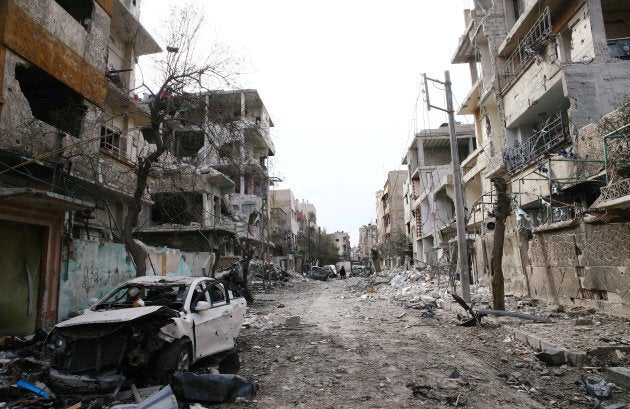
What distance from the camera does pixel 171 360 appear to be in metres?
5.52

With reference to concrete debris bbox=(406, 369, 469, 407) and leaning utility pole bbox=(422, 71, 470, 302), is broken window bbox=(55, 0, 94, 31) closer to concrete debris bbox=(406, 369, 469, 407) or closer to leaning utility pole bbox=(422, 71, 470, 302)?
leaning utility pole bbox=(422, 71, 470, 302)

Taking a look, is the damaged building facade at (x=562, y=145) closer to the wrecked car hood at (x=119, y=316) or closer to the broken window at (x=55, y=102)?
the wrecked car hood at (x=119, y=316)

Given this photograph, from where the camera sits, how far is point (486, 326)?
10430 millimetres

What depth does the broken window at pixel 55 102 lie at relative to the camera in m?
12.6

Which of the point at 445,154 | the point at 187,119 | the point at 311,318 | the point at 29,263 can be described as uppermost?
the point at 445,154

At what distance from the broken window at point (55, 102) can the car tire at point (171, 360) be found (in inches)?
398

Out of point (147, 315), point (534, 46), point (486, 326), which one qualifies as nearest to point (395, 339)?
point (486, 326)

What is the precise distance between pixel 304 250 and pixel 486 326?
212 ft

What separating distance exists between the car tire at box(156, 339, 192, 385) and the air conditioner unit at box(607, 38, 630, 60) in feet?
52.4

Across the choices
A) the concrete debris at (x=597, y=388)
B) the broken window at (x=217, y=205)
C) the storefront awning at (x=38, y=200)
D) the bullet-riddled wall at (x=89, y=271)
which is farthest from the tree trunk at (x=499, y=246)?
the broken window at (x=217, y=205)

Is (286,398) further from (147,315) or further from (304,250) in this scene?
(304,250)

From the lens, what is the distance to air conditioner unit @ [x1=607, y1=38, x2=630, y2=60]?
14.1 meters

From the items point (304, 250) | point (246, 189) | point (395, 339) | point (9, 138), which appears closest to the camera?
point (395, 339)

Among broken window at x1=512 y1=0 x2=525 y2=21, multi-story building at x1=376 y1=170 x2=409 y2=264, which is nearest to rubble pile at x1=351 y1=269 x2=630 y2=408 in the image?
broken window at x1=512 y1=0 x2=525 y2=21
